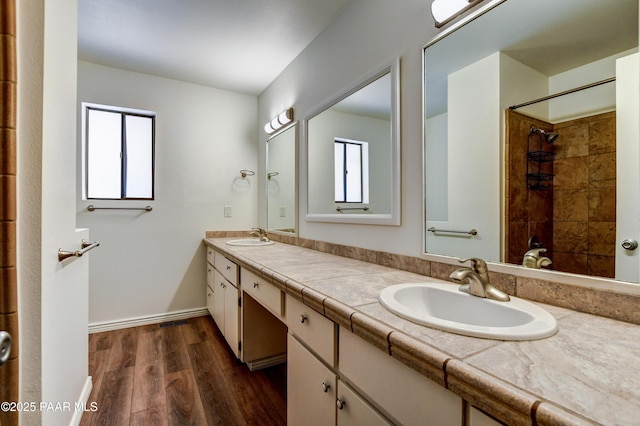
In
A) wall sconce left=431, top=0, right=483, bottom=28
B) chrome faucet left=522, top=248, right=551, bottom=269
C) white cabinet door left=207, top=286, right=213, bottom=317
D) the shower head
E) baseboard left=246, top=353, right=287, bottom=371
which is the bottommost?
baseboard left=246, top=353, right=287, bottom=371

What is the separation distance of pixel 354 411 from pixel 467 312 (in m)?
0.47

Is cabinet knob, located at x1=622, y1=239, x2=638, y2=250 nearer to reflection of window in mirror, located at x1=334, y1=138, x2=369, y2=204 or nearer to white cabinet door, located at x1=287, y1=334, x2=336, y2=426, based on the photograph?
white cabinet door, located at x1=287, y1=334, x2=336, y2=426

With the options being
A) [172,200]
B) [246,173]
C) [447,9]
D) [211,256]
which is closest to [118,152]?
[172,200]

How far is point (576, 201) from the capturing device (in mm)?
847

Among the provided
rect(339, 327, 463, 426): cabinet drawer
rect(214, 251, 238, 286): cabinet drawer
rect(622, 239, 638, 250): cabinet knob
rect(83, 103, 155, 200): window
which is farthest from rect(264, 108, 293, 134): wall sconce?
rect(622, 239, 638, 250): cabinet knob

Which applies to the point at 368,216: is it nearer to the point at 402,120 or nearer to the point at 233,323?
the point at 402,120

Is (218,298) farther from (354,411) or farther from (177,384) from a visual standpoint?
(354,411)

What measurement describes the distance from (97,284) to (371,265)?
2.51 metres

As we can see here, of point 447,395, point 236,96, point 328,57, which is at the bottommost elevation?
point 447,395

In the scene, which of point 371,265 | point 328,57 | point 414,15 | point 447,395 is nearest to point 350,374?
point 447,395

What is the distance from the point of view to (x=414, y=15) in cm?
132

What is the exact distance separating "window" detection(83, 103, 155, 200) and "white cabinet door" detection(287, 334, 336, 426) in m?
2.38

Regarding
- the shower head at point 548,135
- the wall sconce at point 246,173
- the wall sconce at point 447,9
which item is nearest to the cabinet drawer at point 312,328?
the shower head at point 548,135

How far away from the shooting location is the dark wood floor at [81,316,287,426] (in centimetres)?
150
